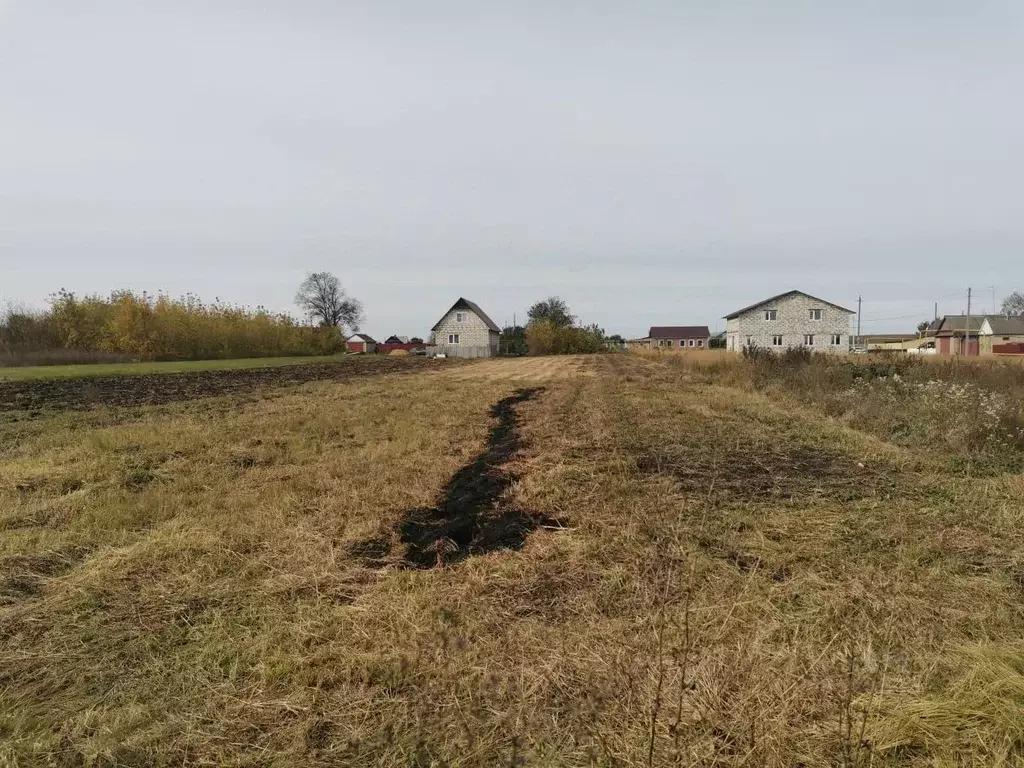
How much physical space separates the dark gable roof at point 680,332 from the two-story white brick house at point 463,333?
5059 cm

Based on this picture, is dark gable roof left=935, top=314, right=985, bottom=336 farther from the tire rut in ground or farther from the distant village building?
the tire rut in ground

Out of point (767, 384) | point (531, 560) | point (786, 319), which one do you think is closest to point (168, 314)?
Answer: point (767, 384)

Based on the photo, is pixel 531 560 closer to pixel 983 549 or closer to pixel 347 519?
pixel 347 519

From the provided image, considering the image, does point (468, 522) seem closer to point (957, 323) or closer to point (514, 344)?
point (514, 344)

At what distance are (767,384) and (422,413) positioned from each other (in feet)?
37.2

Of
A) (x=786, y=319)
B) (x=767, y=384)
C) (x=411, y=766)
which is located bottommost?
(x=411, y=766)

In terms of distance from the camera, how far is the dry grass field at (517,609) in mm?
2320

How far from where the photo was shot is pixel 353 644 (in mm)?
3107

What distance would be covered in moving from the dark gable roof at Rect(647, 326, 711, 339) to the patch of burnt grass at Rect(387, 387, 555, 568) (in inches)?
4179

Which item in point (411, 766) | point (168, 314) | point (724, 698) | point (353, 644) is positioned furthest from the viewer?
point (168, 314)

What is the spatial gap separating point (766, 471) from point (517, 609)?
4.67m

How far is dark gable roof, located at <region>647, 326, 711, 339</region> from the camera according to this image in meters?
107

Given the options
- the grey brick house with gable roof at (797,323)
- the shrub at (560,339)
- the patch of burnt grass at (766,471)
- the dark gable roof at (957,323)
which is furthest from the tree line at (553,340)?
the patch of burnt grass at (766,471)

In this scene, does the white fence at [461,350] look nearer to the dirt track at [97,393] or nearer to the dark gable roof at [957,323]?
the dirt track at [97,393]
